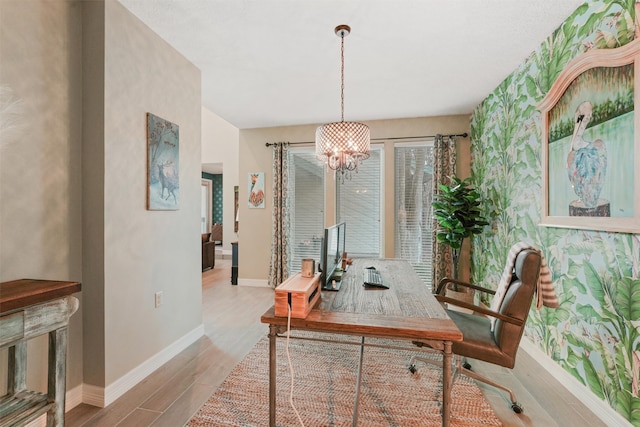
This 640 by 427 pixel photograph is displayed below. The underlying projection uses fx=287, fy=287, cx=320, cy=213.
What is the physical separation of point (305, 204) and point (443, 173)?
210 cm

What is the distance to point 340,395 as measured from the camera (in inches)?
74.9

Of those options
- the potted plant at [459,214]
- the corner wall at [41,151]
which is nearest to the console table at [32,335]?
the corner wall at [41,151]

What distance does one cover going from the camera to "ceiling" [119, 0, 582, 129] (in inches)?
76.4

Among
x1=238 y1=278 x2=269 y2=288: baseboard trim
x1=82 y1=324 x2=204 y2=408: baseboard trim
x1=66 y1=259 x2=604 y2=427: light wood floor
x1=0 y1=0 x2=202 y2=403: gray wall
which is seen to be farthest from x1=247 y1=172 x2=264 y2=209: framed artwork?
x1=82 y1=324 x2=204 y2=408: baseboard trim

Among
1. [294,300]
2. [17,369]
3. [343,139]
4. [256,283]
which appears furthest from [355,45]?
[256,283]

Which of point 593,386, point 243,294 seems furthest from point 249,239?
point 593,386

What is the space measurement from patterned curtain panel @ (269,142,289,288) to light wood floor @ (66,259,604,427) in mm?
1471

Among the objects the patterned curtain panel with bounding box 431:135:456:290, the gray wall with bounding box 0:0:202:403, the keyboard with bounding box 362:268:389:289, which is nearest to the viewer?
the gray wall with bounding box 0:0:202:403

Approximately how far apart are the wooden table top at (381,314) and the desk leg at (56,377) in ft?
3.05

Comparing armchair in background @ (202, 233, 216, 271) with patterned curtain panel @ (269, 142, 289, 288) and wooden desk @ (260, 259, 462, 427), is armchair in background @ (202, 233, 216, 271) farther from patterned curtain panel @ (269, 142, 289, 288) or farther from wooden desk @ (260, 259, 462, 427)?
wooden desk @ (260, 259, 462, 427)

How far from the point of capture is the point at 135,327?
6.70 feet

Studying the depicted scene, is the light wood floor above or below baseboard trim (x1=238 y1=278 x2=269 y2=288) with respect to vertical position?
below

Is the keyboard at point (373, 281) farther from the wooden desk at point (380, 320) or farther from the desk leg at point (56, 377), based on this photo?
the desk leg at point (56, 377)

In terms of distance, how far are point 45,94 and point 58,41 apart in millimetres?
351
